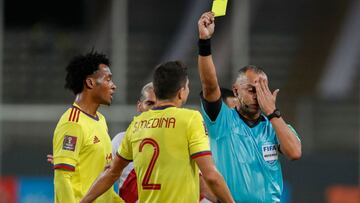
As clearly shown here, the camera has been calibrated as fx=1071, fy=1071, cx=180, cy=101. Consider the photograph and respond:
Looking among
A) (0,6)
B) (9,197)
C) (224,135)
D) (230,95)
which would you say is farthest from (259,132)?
(0,6)

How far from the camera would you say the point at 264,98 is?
7797mm

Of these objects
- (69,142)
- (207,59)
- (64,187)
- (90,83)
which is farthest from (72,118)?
(207,59)

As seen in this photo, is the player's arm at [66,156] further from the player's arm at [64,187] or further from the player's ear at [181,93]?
the player's ear at [181,93]

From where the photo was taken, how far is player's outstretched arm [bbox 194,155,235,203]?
6750 mm

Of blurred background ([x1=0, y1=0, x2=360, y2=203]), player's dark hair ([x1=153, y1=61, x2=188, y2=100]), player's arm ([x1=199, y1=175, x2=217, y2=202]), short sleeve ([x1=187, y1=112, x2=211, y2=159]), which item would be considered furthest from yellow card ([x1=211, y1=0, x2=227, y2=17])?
blurred background ([x1=0, y1=0, x2=360, y2=203])

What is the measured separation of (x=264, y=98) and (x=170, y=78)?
114 cm

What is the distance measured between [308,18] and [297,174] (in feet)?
18.1

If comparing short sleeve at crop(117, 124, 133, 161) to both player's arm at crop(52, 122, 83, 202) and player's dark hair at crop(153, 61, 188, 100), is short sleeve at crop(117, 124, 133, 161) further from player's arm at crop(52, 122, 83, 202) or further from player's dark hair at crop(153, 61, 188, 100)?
player's arm at crop(52, 122, 83, 202)

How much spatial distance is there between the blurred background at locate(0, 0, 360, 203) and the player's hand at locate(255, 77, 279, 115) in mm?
6100

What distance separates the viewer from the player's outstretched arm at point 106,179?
7273 mm

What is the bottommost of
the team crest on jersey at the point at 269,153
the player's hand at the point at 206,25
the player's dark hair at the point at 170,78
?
the team crest on jersey at the point at 269,153

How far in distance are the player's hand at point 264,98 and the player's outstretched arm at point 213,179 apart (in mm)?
1093

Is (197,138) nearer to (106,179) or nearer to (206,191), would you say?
(106,179)

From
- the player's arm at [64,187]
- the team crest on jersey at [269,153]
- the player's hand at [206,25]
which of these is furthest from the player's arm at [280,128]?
the player's arm at [64,187]
